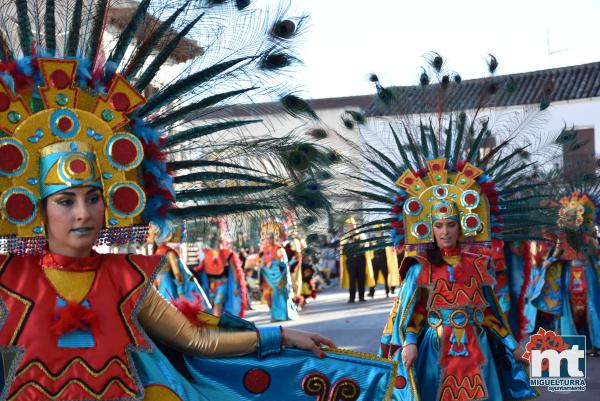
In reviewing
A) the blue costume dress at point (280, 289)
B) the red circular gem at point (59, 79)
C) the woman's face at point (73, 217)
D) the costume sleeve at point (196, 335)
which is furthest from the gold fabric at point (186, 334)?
the blue costume dress at point (280, 289)

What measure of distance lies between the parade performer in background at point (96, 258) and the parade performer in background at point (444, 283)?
257 cm

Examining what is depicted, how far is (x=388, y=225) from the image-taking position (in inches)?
314

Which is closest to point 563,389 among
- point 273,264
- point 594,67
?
point 273,264

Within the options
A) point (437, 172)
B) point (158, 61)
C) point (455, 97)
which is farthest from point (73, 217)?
point (455, 97)

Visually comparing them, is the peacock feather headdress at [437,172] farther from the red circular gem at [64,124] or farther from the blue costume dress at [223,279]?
the blue costume dress at [223,279]

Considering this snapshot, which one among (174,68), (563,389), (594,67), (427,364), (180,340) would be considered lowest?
(563,389)

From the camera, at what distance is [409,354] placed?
21.4ft

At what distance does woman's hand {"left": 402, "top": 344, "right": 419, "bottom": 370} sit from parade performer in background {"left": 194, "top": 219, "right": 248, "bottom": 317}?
383 inches

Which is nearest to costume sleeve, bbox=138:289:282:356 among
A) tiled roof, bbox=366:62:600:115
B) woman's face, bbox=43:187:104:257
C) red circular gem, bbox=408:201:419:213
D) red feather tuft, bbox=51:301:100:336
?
red feather tuft, bbox=51:301:100:336

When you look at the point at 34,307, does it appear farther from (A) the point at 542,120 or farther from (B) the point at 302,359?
(A) the point at 542,120

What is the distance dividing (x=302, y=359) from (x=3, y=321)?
123cm

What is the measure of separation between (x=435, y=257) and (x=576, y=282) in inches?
276

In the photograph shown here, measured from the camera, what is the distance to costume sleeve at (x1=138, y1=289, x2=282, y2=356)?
3.81 m

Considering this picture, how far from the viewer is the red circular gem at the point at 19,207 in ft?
11.8
